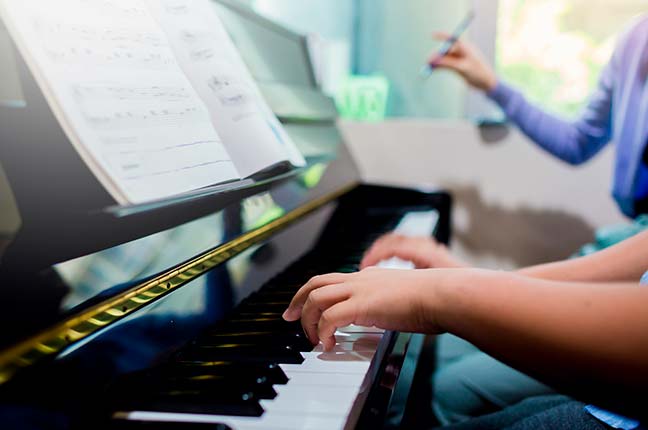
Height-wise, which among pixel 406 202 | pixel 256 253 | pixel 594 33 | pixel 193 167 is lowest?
pixel 406 202

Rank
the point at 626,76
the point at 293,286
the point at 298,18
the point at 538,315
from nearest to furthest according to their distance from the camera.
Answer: the point at 538,315, the point at 293,286, the point at 626,76, the point at 298,18

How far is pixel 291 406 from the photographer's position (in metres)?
0.50

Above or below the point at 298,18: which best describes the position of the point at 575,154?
below

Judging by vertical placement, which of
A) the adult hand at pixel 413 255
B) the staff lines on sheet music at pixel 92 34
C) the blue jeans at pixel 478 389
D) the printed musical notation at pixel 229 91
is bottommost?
the blue jeans at pixel 478 389

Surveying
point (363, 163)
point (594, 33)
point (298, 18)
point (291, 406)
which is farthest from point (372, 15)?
point (291, 406)

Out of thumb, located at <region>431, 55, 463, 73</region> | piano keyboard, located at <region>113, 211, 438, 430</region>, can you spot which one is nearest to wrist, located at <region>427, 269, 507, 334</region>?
piano keyboard, located at <region>113, 211, 438, 430</region>

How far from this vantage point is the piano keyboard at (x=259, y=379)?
48cm

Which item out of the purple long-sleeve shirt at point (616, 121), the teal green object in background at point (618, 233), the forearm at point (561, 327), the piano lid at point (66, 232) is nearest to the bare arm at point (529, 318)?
the forearm at point (561, 327)

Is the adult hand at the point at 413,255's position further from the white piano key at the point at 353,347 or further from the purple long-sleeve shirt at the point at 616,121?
the purple long-sleeve shirt at the point at 616,121

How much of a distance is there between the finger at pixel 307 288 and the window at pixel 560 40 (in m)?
1.81

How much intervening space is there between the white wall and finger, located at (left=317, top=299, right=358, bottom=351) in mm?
1634

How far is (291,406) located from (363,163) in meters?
1.79

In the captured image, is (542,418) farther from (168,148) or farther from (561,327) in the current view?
(168,148)

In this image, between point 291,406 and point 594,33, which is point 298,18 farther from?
point 291,406
